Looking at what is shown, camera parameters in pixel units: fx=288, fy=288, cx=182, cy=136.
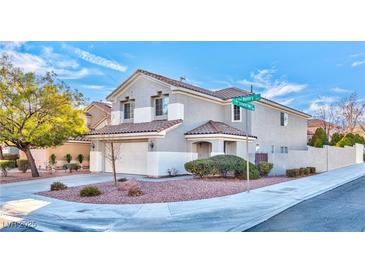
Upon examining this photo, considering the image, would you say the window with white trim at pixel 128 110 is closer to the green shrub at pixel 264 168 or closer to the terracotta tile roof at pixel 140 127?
the terracotta tile roof at pixel 140 127

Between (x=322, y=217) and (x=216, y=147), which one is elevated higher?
(x=216, y=147)

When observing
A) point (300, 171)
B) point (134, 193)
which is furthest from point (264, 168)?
point (134, 193)

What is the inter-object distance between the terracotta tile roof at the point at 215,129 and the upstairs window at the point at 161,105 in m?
1.72

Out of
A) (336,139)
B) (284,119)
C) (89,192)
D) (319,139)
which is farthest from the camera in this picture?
(336,139)

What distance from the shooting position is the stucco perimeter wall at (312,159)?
51.2 feet

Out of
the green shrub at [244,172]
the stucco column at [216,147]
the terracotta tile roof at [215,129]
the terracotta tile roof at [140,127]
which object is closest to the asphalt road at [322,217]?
the green shrub at [244,172]

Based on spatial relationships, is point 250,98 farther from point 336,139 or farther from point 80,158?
point 336,139

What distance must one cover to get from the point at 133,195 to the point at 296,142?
52.9 feet

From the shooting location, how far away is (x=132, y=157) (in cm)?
1462

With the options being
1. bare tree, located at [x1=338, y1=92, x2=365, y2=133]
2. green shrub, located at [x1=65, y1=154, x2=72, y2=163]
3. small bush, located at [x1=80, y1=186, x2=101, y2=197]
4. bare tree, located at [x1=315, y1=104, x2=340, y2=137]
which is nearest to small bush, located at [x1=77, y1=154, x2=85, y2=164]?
green shrub, located at [x1=65, y1=154, x2=72, y2=163]

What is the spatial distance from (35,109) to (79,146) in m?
7.19

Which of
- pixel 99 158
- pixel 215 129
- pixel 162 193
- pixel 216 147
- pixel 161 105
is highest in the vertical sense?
pixel 161 105

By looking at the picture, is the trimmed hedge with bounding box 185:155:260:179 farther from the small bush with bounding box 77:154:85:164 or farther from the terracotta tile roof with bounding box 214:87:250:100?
the small bush with bounding box 77:154:85:164
